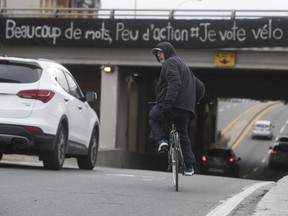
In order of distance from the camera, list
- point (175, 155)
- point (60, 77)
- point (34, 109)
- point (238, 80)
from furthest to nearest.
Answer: point (238, 80)
point (60, 77)
point (34, 109)
point (175, 155)

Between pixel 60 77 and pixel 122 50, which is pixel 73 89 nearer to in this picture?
pixel 60 77

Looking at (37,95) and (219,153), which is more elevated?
(37,95)

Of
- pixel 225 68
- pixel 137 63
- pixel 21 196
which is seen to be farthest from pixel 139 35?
pixel 21 196

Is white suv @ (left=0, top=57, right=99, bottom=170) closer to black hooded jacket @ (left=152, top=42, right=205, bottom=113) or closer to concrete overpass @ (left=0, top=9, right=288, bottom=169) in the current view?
black hooded jacket @ (left=152, top=42, right=205, bottom=113)

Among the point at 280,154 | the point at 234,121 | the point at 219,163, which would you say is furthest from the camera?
the point at 234,121

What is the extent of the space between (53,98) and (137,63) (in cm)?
1785

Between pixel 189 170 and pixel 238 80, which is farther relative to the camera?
pixel 238 80

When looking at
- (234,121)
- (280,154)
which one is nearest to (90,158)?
(280,154)

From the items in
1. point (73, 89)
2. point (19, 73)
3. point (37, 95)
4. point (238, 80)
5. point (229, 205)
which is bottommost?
point (229, 205)

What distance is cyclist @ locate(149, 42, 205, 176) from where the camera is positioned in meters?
9.09

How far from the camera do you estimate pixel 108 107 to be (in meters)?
29.5

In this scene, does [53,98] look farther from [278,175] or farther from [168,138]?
[278,175]

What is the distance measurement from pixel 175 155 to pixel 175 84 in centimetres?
92

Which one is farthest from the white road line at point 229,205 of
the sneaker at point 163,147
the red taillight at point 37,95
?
the red taillight at point 37,95
